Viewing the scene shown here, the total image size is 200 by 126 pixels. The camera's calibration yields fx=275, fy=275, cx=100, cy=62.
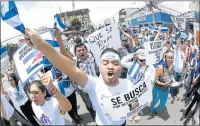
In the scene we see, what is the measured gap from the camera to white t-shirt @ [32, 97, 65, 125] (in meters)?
2.83

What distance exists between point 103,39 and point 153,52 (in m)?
1.68

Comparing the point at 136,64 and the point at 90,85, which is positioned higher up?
the point at 90,85

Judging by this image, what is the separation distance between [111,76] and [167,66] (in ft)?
13.4

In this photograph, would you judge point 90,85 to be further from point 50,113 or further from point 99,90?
point 50,113

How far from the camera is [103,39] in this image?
17.6 ft

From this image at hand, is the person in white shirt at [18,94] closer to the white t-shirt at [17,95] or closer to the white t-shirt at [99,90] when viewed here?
the white t-shirt at [17,95]

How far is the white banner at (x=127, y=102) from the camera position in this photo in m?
2.58

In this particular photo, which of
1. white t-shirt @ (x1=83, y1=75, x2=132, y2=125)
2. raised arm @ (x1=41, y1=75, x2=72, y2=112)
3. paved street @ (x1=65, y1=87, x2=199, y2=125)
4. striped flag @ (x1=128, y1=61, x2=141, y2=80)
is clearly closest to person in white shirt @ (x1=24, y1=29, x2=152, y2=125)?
white t-shirt @ (x1=83, y1=75, x2=132, y2=125)

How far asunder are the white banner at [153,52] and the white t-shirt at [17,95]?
2.83 metres

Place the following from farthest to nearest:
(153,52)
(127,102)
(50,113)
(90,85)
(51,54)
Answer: (153,52) < (50,113) < (127,102) < (90,85) < (51,54)

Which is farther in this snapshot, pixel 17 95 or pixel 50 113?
pixel 17 95

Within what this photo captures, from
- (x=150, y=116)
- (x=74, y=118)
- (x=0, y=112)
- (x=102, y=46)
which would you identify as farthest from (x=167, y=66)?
(x=0, y=112)

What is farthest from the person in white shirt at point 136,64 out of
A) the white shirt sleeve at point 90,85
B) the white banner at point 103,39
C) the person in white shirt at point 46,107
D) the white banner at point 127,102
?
the white shirt sleeve at point 90,85

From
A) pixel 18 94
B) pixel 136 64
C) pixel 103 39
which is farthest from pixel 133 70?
pixel 18 94
